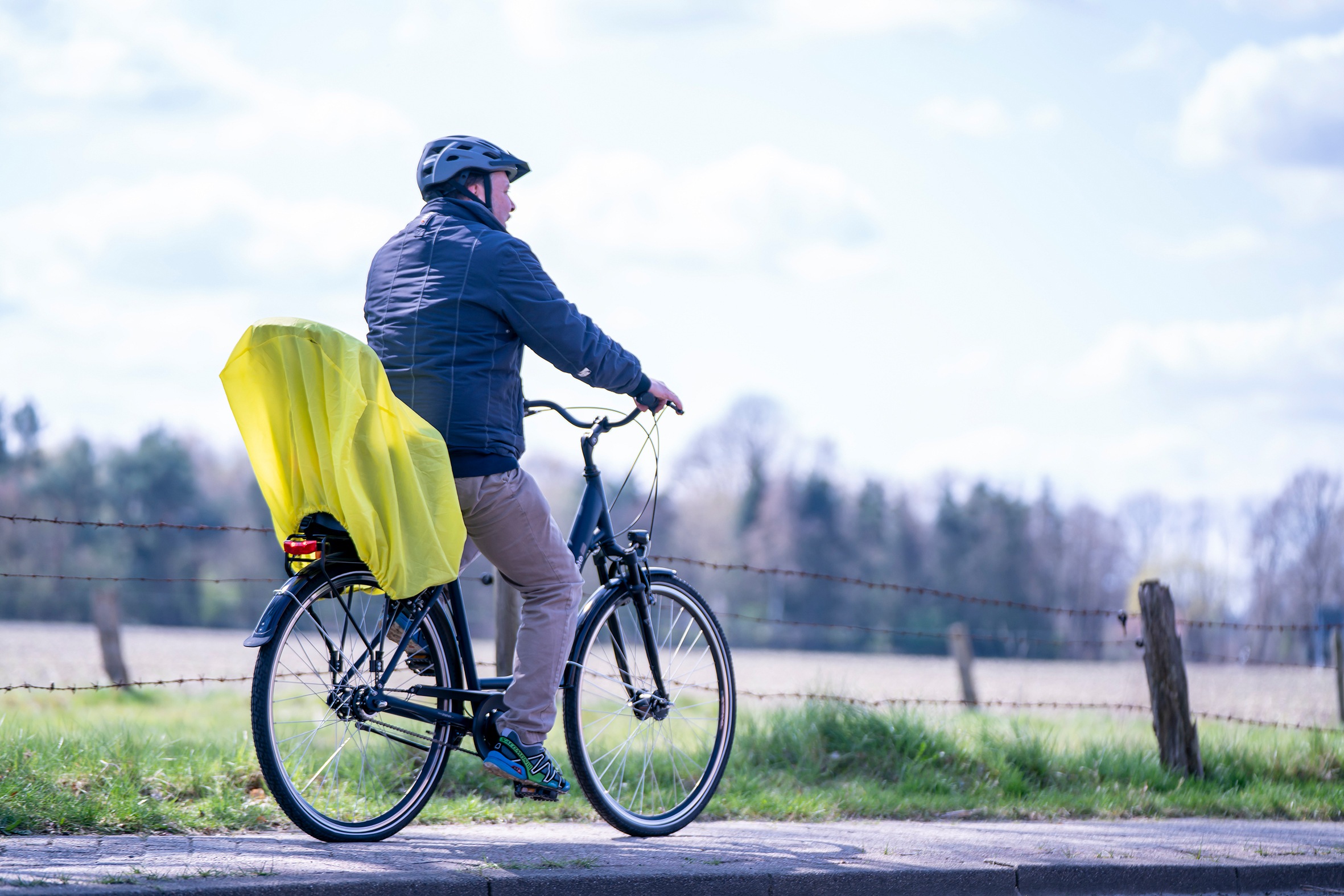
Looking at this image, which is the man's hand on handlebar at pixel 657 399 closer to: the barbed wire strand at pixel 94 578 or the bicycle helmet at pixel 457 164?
the bicycle helmet at pixel 457 164

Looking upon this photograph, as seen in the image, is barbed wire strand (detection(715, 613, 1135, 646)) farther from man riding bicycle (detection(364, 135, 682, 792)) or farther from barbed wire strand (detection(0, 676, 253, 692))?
barbed wire strand (detection(0, 676, 253, 692))

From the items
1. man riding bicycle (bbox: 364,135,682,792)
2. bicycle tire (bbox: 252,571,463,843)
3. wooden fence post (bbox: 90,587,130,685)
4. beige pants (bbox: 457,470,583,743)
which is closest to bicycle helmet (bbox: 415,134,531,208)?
man riding bicycle (bbox: 364,135,682,792)

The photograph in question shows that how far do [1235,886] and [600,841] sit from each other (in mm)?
2379

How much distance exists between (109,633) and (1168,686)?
446 inches

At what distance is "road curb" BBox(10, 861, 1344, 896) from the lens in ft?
10.9

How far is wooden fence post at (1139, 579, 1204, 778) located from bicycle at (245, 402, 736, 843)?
9.93 feet

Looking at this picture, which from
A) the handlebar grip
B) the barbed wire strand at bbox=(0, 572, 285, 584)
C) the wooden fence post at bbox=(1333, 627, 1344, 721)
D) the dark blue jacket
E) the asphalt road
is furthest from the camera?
the wooden fence post at bbox=(1333, 627, 1344, 721)

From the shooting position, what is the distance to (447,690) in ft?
14.1

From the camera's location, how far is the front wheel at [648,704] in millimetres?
4535

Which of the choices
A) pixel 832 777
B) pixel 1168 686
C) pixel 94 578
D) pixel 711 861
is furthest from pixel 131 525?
pixel 1168 686

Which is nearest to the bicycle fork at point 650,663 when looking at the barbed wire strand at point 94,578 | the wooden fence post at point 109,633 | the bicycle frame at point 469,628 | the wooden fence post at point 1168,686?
the bicycle frame at point 469,628

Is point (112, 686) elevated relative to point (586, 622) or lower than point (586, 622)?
lower

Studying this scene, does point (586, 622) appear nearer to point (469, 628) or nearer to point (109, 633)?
point (469, 628)

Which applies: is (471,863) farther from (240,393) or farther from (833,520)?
(833,520)
